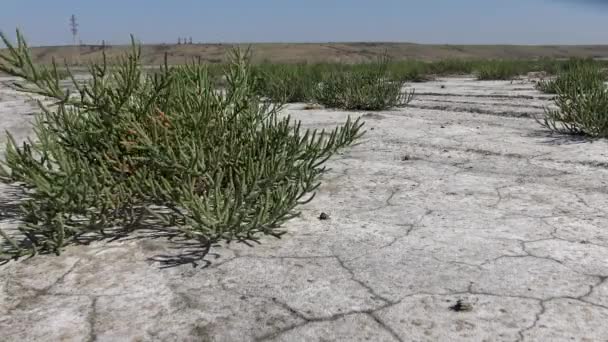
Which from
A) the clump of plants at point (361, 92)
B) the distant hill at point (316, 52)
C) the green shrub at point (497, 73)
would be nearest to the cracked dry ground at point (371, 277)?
the clump of plants at point (361, 92)

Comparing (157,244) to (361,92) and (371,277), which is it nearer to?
(371,277)

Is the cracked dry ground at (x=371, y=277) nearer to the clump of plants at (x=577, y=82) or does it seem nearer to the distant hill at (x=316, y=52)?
the clump of plants at (x=577, y=82)

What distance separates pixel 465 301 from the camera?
1.53m

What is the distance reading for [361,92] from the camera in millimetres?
6156

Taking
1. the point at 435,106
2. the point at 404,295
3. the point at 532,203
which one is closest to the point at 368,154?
the point at 532,203

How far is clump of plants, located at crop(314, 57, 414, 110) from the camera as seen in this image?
6098 mm

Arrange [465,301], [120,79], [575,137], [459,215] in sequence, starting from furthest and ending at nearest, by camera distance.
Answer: [575,137]
[459,215]
[120,79]
[465,301]

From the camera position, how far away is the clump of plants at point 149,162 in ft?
6.24

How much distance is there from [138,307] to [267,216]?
60 centimetres

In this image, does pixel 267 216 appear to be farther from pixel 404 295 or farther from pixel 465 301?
pixel 465 301

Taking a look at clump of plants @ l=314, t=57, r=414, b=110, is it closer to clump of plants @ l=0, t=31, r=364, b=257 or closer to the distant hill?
clump of plants @ l=0, t=31, r=364, b=257

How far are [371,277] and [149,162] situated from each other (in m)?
0.92

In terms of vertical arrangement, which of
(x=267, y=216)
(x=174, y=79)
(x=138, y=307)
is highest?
(x=174, y=79)

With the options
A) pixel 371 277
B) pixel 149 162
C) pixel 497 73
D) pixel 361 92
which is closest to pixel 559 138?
pixel 361 92
